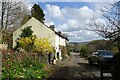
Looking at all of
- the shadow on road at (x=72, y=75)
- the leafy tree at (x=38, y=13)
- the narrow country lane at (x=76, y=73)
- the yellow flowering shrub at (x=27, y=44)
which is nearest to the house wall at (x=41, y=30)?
the yellow flowering shrub at (x=27, y=44)

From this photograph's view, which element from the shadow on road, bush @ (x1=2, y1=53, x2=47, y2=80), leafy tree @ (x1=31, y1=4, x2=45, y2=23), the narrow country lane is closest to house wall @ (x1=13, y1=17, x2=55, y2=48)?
leafy tree @ (x1=31, y1=4, x2=45, y2=23)

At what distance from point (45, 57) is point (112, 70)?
15.1 m

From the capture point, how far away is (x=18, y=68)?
54.9 ft

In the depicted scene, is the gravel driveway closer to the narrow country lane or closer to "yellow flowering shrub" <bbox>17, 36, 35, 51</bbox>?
the narrow country lane

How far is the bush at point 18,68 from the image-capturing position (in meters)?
14.6

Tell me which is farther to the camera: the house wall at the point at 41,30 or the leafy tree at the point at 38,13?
the leafy tree at the point at 38,13

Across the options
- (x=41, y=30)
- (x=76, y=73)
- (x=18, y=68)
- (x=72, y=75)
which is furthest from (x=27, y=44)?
(x=18, y=68)

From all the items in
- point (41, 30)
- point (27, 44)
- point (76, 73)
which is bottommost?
point (76, 73)

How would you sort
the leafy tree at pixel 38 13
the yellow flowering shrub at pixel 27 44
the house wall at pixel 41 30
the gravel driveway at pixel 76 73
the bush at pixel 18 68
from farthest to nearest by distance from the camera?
the leafy tree at pixel 38 13
the house wall at pixel 41 30
the yellow flowering shrub at pixel 27 44
the gravel driveway at pixel 76 73
the bush at pixel 18 68

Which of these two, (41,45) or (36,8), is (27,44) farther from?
(36,8)

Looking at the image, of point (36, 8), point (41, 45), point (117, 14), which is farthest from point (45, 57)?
point (36, 8)

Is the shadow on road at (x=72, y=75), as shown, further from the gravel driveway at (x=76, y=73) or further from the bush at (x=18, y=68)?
the bush at (x=18, y=68)

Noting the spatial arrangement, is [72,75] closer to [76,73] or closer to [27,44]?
[76,73]

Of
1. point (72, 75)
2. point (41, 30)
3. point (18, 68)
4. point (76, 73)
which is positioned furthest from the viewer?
point (41, 30)
